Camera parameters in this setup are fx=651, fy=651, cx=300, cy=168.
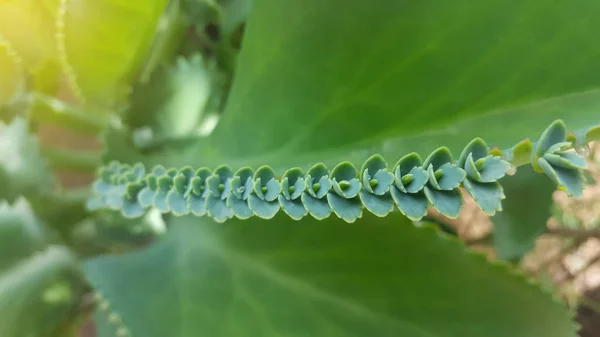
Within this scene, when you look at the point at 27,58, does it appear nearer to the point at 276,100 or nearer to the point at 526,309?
the point at 276,100

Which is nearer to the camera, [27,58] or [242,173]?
[242,173]

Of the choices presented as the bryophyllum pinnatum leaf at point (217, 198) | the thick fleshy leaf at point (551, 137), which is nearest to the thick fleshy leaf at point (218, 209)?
the bryophyllum pinnatum leaf at point (217, 198)

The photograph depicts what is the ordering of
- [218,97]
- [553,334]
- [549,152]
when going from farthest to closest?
[218,97] < [553,334] < [549,152]

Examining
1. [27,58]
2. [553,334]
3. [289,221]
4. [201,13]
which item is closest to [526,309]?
[553,334]

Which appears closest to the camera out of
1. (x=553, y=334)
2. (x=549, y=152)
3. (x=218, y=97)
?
(x=549, y=152)

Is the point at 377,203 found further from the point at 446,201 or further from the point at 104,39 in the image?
the point at 104,39

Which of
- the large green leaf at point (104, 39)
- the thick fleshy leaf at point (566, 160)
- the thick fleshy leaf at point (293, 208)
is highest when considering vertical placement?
the large green leaf at point (104, 39)

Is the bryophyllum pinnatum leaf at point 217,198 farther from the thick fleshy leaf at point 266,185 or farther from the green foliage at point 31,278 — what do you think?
the green foliage at point 31,278
